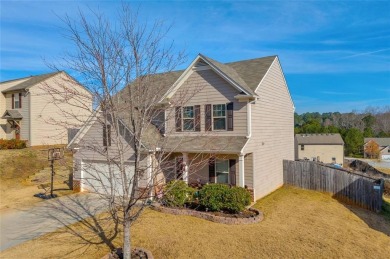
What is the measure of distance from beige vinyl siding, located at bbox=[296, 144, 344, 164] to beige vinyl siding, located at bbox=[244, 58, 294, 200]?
37.0 meters

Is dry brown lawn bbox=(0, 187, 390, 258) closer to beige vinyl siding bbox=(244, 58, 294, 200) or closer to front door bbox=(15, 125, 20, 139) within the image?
beige vinyl siding bbox=(244, 58, 294, 200)

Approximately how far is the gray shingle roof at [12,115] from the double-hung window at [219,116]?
73.8 ft

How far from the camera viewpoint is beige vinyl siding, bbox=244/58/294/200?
607 inches

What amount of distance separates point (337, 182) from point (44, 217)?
16.7 metres

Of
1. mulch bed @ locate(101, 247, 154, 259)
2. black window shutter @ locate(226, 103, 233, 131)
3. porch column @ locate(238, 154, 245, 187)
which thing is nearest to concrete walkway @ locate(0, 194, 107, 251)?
mulch bed @ locate(101, 247, 154, 259)

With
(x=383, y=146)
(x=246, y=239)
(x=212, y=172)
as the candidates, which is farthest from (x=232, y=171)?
(x=383, y=146)

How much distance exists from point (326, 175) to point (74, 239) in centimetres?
1506

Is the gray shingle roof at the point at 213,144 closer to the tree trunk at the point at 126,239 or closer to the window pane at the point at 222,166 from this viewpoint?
the window pane at the point at 222,166

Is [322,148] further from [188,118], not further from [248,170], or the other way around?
[188,118]

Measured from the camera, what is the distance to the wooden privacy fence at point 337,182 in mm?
14992

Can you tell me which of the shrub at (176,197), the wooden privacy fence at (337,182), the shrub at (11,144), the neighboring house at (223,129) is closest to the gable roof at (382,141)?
the wooden privacy fence at (337,182)

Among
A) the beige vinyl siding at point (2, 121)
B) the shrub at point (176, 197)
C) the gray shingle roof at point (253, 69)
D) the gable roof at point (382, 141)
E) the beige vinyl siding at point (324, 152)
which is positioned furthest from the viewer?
the gable roof at point (382, 141)

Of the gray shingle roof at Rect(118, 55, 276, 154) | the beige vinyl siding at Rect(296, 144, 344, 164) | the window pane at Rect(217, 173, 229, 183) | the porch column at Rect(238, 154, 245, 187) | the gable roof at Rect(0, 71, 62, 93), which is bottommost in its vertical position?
the beige vinyl siding at Rect(296, 144, 344, 164)

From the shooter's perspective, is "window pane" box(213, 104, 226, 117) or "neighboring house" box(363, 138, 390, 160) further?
"neighboring house" box(363, 138, 390, 160)
